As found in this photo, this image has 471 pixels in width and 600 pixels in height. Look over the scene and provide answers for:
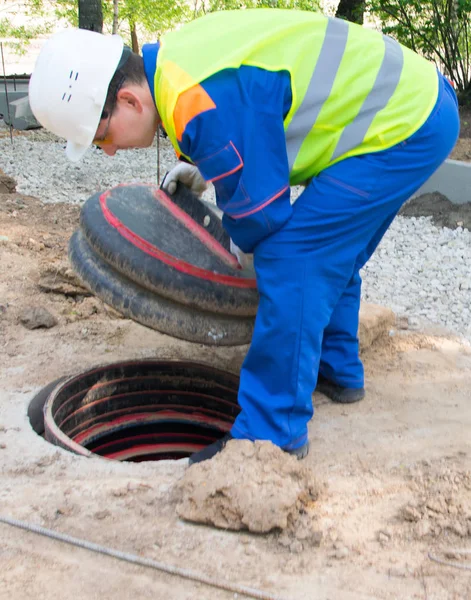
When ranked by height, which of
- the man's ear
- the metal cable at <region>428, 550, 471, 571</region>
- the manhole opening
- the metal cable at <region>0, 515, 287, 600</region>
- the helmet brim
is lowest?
→ the manhole opening

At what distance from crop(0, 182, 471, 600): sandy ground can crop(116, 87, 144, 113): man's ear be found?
4.32 feet

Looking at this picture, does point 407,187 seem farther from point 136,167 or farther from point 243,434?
point 136,167

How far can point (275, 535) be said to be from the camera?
2162mm

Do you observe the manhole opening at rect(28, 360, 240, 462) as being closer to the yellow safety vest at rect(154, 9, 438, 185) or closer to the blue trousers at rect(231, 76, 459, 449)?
the blue trousers at rect(231, 76, 459, 449)

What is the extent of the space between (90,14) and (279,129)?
7.76 meters

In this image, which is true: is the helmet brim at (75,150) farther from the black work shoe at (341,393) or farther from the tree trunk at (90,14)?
the tree trunk at (90,14)

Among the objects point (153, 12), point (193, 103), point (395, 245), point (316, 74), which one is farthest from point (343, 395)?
point (153, 12)

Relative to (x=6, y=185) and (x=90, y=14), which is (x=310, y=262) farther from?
(x=90, y=14)

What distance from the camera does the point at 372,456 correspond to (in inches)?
106

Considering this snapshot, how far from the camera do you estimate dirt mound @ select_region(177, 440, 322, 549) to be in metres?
2.14

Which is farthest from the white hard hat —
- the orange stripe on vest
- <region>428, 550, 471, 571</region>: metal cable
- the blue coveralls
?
<region>428, 550, 471, 571</region>: metal cable

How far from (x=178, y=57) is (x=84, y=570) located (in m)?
1.56

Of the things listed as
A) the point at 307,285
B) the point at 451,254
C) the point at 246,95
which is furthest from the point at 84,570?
the point at 451,254

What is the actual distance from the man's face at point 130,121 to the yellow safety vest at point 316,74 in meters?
0.10
